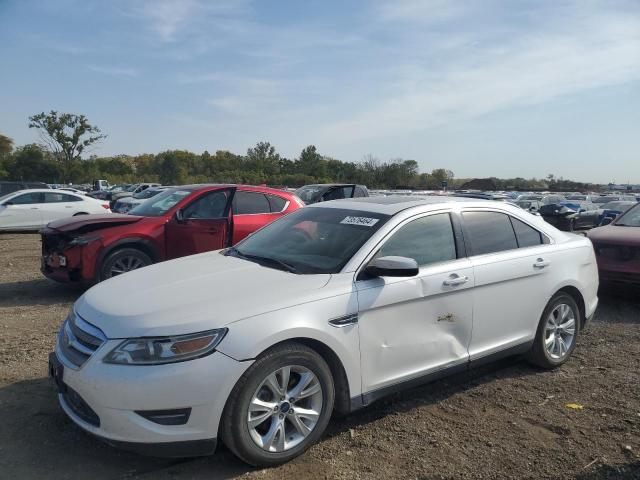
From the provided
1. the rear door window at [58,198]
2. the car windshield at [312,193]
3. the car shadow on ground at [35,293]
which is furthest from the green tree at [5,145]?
the car shadow on ground at [35,293]

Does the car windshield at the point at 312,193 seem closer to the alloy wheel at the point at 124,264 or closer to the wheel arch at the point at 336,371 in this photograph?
the alloy wheel at the point at 124,264

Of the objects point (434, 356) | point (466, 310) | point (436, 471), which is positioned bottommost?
point (436, 471)

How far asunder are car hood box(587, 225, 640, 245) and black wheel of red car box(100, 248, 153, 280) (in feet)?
21.1

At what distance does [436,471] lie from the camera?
321 cm

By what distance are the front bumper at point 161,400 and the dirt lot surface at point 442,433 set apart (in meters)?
0.35

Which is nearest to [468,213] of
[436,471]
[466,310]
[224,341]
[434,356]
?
[466,310]

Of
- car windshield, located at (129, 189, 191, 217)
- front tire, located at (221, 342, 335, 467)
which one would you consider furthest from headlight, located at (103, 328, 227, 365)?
car windshield, located at (129, 189, 191, 217)

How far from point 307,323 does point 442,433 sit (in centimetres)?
133

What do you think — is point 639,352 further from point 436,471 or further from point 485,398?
point 436,471

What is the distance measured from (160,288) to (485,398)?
8.82 feet

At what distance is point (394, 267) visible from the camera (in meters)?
3.52

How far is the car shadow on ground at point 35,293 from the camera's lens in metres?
7.16

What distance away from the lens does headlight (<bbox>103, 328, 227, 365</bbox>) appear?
2916mm

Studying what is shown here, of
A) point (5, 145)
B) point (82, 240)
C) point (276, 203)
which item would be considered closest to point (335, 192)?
point (276, 203)
